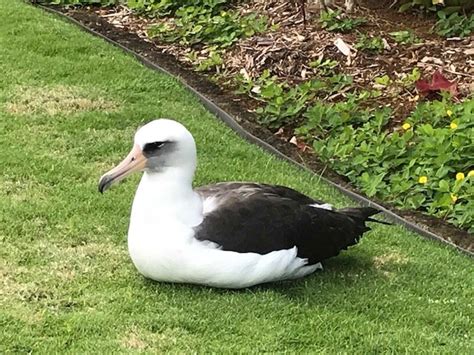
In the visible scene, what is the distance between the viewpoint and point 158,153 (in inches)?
186

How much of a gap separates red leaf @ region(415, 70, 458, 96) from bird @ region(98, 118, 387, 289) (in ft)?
9.64

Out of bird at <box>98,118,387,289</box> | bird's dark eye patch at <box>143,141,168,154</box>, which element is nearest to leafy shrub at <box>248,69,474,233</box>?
bird at <box>98,118,387,289</box>

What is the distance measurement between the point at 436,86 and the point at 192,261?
3548 mm

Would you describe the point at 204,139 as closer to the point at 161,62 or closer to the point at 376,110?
the point at 376,110

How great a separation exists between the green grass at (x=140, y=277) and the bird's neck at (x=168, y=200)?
1.13 feet

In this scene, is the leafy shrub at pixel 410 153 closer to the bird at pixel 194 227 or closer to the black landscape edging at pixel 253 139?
the black landscape edging at pixel 253 139

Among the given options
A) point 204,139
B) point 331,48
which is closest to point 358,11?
point 331,48

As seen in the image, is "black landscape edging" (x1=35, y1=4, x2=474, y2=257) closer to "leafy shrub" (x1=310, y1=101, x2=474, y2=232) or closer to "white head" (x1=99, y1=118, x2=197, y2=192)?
"leafy shrub" (x1=310, y1=101, x2=474, y2=232)

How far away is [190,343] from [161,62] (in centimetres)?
477

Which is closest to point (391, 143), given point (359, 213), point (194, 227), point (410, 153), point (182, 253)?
point (410, 153)

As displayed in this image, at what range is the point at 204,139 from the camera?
274 inches

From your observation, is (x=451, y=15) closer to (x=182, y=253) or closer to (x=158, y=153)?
(x=158, y=153)

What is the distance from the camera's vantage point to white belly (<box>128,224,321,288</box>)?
4609 millimetres

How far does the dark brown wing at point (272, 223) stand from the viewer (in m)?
4.71
